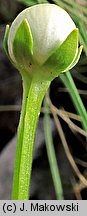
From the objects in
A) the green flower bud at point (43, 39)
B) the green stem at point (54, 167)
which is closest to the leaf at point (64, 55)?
the green flower bud at point (43, 39)

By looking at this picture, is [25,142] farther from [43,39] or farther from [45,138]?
[45,138]

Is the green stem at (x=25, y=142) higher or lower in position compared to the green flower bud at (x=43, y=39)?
lower

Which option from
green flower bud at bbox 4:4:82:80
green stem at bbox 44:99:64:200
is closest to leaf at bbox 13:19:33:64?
green flower bud at bbox 4:4:82:80

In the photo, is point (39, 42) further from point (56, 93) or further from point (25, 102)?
point (56, 93)

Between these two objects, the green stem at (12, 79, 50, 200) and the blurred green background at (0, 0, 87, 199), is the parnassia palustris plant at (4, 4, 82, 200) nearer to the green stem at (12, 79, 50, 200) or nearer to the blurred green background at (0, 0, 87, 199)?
the green stem at (12, 79, 50, 200)

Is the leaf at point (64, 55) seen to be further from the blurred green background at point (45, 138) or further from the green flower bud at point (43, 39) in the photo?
the blurred green background at point (45, 138)

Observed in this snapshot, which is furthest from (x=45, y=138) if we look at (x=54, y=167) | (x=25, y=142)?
(x=25, y=142)

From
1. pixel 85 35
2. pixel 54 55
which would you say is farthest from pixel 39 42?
pixel 85 35

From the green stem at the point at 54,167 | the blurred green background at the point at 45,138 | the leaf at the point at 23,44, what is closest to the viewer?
the leaf at the point at 23,44
